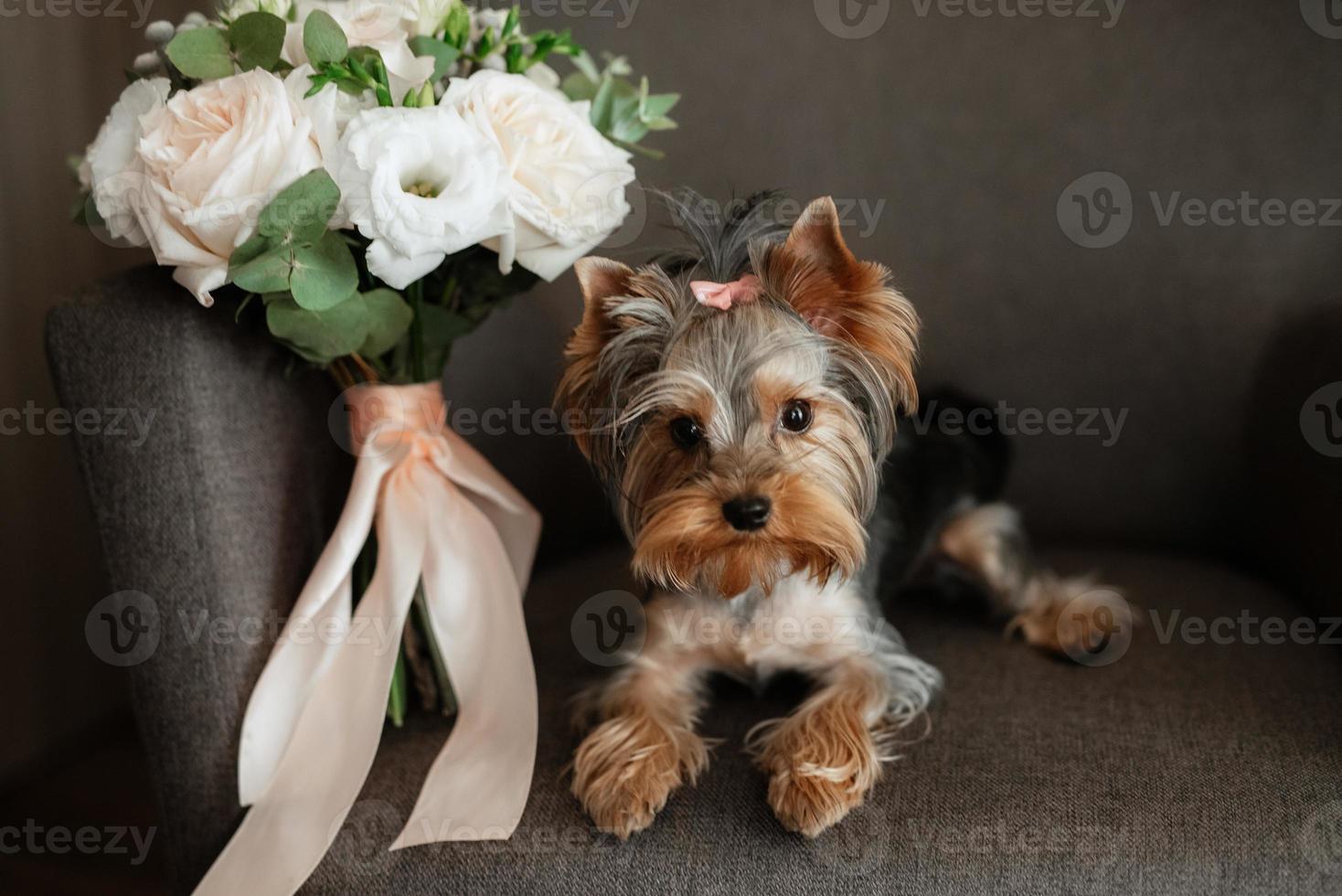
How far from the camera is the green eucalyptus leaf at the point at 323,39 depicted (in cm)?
144

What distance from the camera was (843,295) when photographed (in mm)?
1539

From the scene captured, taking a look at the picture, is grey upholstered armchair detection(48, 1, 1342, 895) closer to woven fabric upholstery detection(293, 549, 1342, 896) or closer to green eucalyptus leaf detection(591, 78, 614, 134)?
woven fabric upholstery detection(293, 549, 1342, 896)

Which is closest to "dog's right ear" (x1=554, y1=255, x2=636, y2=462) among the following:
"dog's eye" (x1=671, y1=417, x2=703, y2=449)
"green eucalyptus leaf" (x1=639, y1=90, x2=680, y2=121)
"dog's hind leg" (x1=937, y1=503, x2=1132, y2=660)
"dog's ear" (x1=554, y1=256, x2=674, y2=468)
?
"dog's ear" (x1=554, y1=256, x2=674, y2=468)

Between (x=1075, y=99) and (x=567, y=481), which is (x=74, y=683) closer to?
(x=567, y=481)

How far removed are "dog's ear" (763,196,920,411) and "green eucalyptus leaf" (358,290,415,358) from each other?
57 centimetres

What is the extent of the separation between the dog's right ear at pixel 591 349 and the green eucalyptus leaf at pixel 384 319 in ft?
0.87

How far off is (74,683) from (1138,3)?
10.1 ft

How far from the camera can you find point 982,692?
175 centimetres

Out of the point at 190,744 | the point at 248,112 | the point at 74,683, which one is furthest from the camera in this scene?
the point at 74,683

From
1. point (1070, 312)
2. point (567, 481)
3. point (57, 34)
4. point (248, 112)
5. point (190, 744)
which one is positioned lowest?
point (567, 481)

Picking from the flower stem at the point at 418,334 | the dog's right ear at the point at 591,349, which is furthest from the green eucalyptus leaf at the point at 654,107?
the flower stem at the point at 418,334

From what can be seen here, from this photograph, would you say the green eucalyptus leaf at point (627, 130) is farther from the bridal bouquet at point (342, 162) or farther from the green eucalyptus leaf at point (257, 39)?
the green eucalyptus leaf at point (257, 39)

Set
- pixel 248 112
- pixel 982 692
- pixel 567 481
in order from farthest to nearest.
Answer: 1. pixel 567 481
2. pixel 982 692
3. pixel 248 112

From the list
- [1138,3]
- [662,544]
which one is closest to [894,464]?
[662,544]
